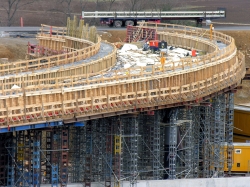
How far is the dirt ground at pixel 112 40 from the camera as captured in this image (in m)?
104

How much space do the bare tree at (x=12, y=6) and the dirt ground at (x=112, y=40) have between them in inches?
797

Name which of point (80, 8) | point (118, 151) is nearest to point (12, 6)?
point (80, 8)

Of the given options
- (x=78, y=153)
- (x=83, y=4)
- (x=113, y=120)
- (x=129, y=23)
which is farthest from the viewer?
(x=83, y=4)

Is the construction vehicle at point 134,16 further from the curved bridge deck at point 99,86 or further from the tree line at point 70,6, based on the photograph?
the curved bridge deck at point 99,86

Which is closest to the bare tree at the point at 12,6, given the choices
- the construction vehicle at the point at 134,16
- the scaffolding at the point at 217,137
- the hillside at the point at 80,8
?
the hillside at the point at 80,8

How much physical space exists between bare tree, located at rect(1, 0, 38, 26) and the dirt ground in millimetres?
20234

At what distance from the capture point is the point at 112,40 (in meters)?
112

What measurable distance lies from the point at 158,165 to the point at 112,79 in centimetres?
801

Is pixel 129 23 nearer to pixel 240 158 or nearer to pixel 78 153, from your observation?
pixel 240 158

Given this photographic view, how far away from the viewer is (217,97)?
74875 millimetres

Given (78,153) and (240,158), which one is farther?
(240,158)

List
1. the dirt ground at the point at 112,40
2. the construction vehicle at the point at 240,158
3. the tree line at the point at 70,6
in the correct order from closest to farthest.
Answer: the construction vehicle at the point at 240,158 → the dirt ground at the point at 112,40 → the tree line at the point at 70,6

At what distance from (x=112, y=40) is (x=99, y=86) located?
160ft

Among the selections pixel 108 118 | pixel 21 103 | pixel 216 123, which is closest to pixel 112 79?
pixel 108 118
